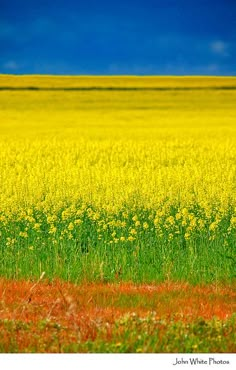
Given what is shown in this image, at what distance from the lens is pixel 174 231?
1185cm

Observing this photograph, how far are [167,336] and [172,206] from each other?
7.56 m

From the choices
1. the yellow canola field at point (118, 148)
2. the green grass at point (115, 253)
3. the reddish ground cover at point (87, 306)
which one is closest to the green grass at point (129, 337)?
the reddish ground cover at point (87, 306)

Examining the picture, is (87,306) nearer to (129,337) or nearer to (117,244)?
(129,337)

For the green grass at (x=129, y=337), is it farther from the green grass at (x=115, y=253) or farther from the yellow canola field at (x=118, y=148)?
the yellow canola field at (x=118, y=148)

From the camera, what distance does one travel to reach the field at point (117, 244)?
596 centimetres

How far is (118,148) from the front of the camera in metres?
24.7

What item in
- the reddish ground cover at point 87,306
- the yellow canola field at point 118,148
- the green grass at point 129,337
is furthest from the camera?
the yellow canola field at point 118,148

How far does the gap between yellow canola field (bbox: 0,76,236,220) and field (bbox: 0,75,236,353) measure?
0.06 meters

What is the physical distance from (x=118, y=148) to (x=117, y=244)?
13.7 m

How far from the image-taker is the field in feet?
19.5

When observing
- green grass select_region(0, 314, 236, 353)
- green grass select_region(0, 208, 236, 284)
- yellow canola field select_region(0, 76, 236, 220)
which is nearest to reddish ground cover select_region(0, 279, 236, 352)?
green grass select_region(0, 314, 236, 353)

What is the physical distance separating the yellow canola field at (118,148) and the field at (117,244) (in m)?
0.06

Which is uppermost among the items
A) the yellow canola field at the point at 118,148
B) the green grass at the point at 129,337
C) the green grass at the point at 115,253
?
the yellow canola field at the point at 118,148
